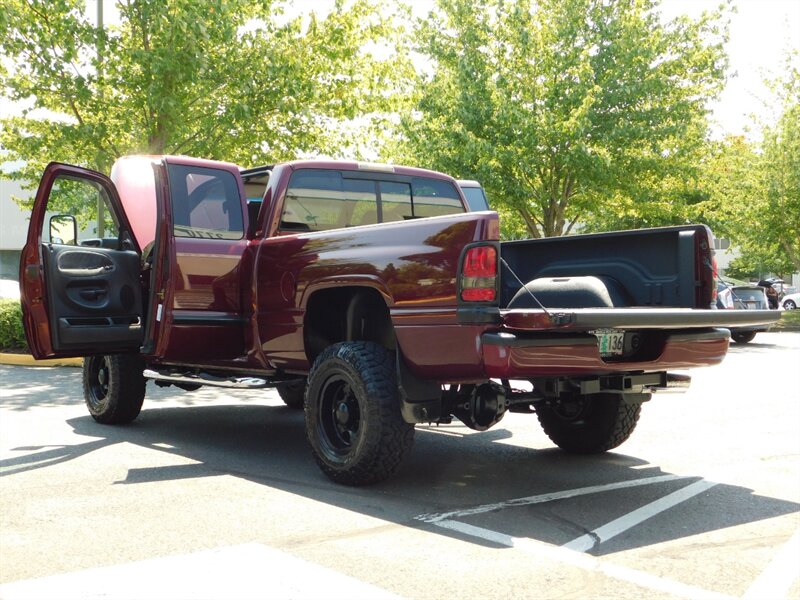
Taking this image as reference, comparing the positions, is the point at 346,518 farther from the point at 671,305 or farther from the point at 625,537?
the point at 671,305

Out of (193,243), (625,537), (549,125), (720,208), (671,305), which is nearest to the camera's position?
(625,537)

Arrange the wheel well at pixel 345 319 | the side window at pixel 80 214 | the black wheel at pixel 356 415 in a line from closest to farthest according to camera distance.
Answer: the black wheel at pixel 356 415, the wheel well at pixel 345 319, the side window at pixel 80 214

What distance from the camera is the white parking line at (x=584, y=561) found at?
3.90 metres

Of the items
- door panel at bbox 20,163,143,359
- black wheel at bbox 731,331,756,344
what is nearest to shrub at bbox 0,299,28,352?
door panel at bbox 20,163,143,359

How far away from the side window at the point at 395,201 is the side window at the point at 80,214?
2.14 metres

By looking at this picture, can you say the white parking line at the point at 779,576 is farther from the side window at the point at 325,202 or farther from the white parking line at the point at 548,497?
the side window at the point at 325,202

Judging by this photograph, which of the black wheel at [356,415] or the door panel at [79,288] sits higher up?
the door panel at [79,288]

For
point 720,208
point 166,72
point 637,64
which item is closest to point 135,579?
point 166,72

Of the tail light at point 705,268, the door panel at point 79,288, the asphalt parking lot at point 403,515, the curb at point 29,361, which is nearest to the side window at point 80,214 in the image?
the door panel at point 79,288

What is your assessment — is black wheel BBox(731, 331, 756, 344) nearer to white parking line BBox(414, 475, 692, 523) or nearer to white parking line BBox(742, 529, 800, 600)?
white parking line BBox(414, 475, 692, 523)

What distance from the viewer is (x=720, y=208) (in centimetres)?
3259

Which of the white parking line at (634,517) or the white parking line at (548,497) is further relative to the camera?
the white parking line at (548,497)

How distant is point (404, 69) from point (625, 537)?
50.3 ft

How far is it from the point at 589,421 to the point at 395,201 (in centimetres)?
226
